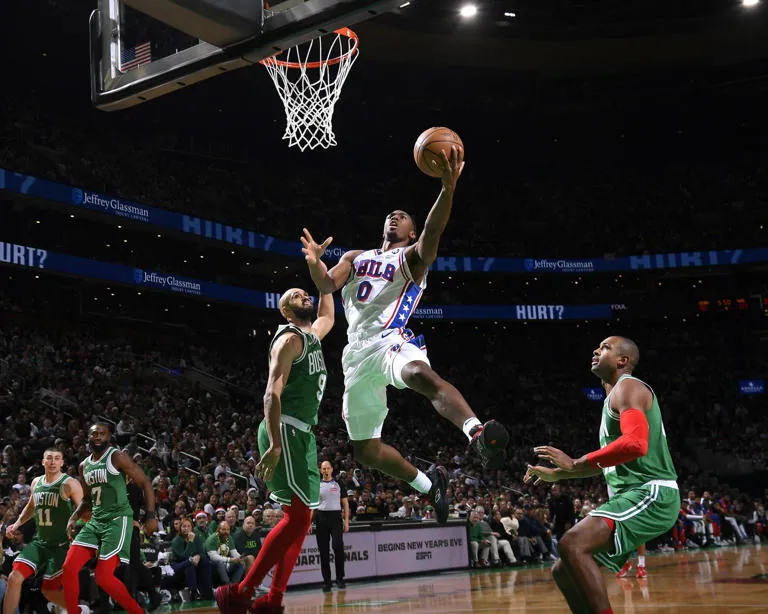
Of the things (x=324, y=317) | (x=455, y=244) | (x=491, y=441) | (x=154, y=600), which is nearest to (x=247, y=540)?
(x=154, y=600)

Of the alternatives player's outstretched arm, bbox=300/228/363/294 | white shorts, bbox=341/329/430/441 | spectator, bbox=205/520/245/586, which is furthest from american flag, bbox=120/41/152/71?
spectator, bbox=205/520/245/586

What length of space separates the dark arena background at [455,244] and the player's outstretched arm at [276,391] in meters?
9.78

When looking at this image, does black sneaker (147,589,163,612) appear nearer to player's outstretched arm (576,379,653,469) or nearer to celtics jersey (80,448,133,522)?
celtics jersey (80,448,133,522)

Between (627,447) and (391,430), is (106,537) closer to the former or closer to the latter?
(627,447)

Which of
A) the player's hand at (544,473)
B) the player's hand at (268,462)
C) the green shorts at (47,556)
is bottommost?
the green shorts at (47,556)

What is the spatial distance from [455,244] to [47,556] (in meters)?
27.2

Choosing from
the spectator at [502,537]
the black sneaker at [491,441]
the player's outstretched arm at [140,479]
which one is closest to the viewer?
the black sneaker at [491,441]

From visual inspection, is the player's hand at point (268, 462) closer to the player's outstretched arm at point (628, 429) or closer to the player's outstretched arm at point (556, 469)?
the player's outstretched arm at point (556, 469)

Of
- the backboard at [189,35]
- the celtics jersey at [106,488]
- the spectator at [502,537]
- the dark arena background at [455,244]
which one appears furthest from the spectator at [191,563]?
the spectator at [502,537]

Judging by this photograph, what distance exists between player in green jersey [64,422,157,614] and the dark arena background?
23.6 ft

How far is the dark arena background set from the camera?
21.0 m

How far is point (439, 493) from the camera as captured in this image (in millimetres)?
5742

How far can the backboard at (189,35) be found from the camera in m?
5.56

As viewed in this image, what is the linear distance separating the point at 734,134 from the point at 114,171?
1009 inches
